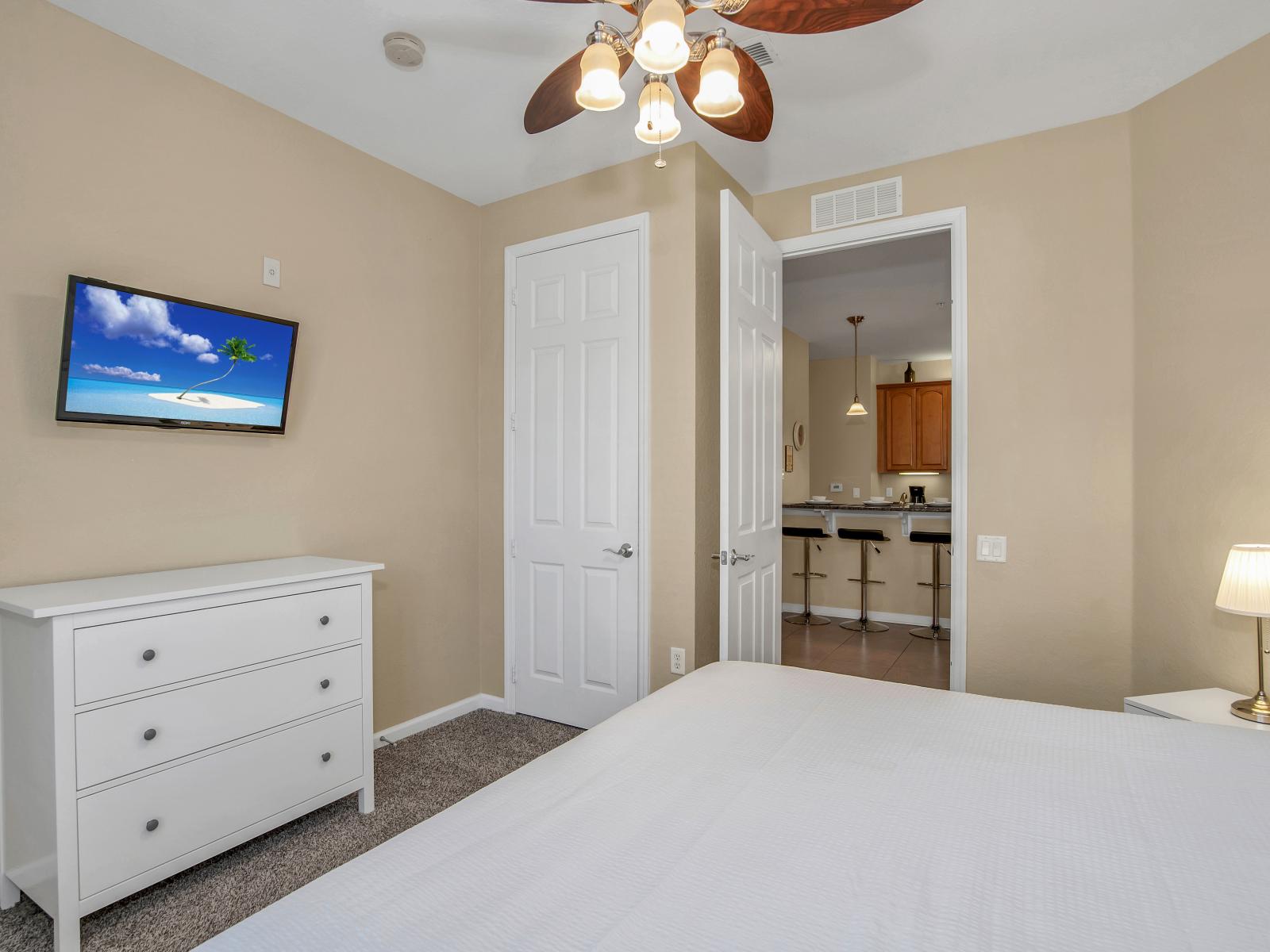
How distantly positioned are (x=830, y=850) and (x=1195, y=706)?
73.6 inches

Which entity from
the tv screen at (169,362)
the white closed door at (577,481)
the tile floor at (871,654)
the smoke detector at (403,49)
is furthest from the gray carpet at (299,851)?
the smoke detector at (403,49)

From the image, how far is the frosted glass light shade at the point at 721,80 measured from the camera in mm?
1505

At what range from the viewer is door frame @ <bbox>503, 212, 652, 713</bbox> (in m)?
3.06

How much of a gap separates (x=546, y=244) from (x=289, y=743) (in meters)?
2.52

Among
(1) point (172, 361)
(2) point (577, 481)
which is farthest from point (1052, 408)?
(1) point (172, 361)

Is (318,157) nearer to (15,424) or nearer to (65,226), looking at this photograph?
(65,226)

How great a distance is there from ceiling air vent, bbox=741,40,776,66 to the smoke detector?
44.4 inches

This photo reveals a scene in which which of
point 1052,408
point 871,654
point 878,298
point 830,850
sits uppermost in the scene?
point 878,298

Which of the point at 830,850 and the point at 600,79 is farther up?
the point at 600,79

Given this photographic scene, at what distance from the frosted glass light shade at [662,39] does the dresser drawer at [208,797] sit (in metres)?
2.26

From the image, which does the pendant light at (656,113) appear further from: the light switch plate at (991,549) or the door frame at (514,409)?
the light switch plate at (991,549)

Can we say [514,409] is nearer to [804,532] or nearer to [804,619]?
[804,532]

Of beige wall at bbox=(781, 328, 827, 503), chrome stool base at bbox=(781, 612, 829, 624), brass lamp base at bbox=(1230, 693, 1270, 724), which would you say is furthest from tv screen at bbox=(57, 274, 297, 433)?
beige wall at bbox=(781, 328, 827, 503)

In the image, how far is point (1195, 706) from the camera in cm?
210
